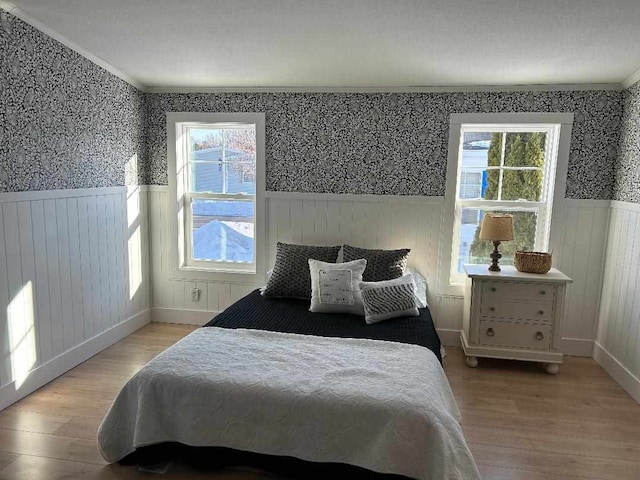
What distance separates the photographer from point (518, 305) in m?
3.31

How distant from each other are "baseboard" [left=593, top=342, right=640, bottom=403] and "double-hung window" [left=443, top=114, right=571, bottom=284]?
91 cm

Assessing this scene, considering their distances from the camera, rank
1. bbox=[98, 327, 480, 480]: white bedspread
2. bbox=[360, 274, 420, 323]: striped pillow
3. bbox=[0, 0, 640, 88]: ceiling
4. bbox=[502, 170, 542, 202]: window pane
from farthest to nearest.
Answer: bbox=[502, 170, 542, 202]: window pane
bbox=[360, 274, 420, 323]: striped pillow
bbox=[0, 0, 640, 88]: ceiling
bbox=[98, 327, 480, 480]: white bedspread

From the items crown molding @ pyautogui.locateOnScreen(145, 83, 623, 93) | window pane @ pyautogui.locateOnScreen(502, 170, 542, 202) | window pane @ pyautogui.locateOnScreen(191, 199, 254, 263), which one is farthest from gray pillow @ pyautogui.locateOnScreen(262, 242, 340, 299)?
window pane @ pyautogui.locateOnScreen(502, 170, 542, 202)

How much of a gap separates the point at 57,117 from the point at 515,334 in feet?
11.6

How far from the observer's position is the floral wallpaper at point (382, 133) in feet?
11.4

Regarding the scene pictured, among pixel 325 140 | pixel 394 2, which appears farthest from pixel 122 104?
pixel 394 2

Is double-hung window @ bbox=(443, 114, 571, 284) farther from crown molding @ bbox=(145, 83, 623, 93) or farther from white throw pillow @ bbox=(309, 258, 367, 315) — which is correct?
white throw pillow @ bbox=(309, 258, 367, 315)

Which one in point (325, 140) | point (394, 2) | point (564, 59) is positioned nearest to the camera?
point (394, 2)

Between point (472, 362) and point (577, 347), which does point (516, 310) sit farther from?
point (577, 347)

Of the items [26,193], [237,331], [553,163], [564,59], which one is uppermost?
[564,59]

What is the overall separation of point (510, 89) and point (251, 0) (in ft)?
6.94

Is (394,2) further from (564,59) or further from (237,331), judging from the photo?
(237,331)

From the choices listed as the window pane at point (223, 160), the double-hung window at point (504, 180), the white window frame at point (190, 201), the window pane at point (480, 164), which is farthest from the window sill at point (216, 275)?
the window pane at point (480, 164)

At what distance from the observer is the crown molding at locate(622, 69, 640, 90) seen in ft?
10.4
